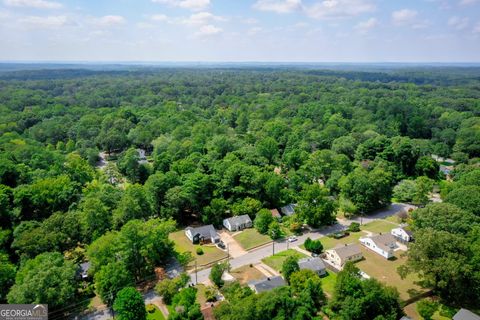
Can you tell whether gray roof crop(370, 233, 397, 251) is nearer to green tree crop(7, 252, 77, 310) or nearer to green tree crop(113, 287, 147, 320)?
green tree crop(113, 287, 147, 320)

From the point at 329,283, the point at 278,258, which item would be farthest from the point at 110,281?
the point at 329,283

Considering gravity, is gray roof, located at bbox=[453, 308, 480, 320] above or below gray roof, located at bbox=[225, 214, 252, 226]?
above

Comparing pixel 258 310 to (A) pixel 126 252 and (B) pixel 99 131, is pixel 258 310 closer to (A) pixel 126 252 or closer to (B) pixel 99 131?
(A) pixel 126 252

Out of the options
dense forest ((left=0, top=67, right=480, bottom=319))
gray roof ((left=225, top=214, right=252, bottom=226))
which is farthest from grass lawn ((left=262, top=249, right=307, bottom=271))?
gray roof ((left=225, top=214, right=252, bottom=226))

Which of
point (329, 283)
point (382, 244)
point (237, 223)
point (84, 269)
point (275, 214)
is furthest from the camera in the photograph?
point (275, 214)

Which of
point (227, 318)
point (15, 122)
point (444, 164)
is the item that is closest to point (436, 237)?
point (227, 318)

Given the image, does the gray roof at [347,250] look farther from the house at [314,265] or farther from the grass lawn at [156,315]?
the grass lawn at [156,315]

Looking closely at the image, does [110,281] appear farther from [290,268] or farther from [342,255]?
[342,255]
